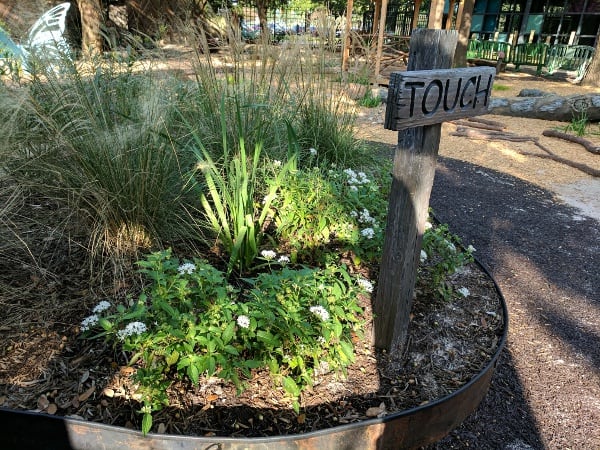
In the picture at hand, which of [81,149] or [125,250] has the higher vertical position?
[81,149]

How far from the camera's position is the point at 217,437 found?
4.47 feet

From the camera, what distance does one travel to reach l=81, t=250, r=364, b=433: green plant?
147 cm

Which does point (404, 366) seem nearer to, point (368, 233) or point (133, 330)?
point (368, 233)

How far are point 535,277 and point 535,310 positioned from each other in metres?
0.40

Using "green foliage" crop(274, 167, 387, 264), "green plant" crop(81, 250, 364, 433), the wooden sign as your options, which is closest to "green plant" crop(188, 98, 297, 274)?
"green foliage" crop(274, 167, 387, 264)

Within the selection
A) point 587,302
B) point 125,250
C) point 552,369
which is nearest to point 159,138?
point 125,250

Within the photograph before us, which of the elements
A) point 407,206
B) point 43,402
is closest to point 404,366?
point 407,206

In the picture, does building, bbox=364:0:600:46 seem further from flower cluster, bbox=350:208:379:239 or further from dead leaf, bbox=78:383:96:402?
dead leaf, bbox=78:383:96:402

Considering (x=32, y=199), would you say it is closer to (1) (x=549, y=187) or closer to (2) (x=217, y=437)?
(2) (x=217, y=437)

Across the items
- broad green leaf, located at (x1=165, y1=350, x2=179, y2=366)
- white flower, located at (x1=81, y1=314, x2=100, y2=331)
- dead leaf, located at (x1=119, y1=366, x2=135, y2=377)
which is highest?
broad green leaf, located at (x1=165, y1=350, x2=179, y2=366)

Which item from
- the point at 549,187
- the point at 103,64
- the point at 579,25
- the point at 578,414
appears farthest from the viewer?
the point at 579,25

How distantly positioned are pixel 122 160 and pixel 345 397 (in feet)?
4.77

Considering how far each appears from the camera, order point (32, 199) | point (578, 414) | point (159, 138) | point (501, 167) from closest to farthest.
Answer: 1. point (578, 414)
2. point (159, 138)
3. point (32, 199)
4. point (501, 167)

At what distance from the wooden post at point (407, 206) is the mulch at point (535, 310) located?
47 centimetres
